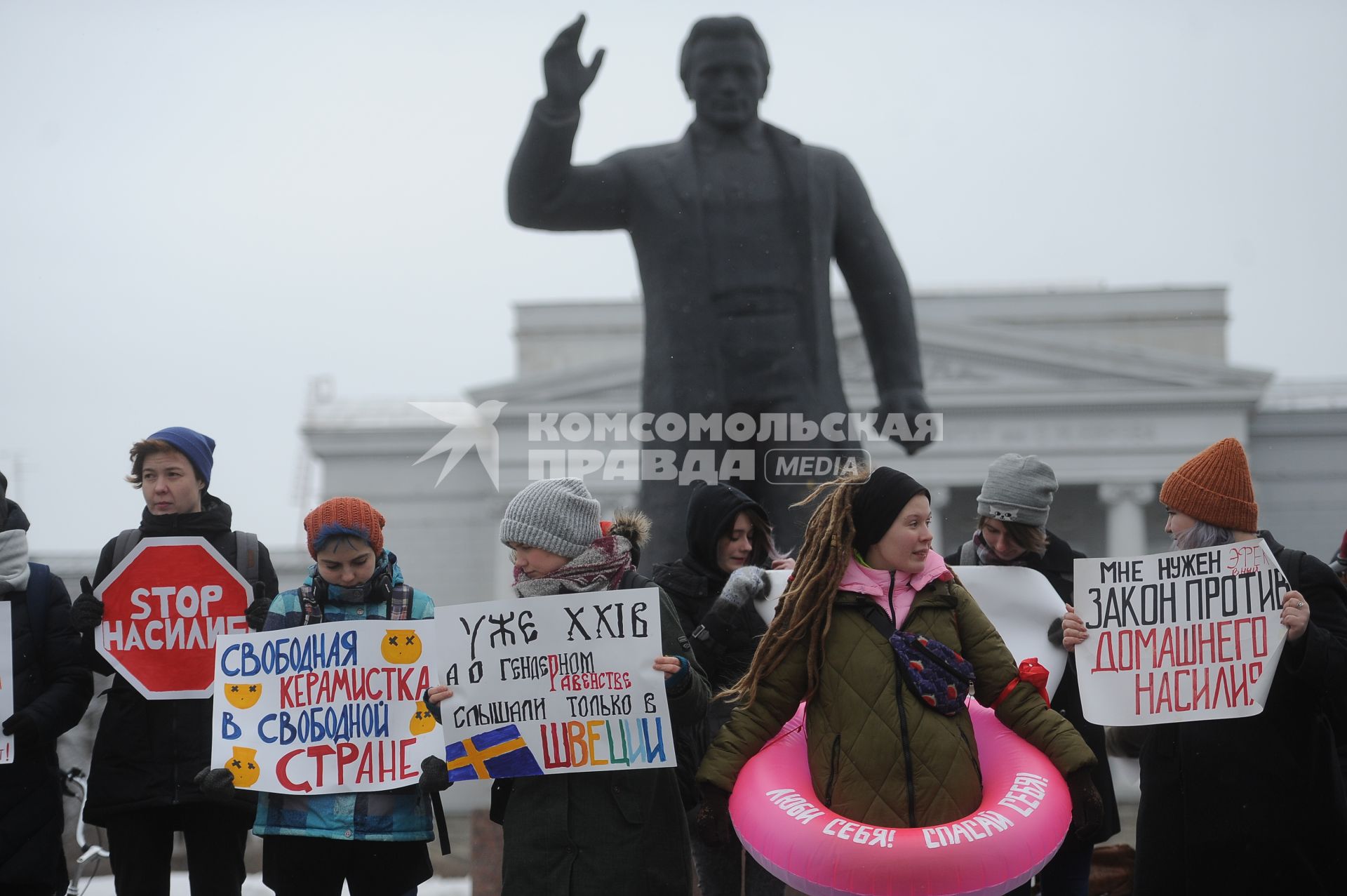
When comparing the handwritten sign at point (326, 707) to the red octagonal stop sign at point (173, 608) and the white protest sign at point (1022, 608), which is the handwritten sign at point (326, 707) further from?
the white protest sign at point (1022, 608)

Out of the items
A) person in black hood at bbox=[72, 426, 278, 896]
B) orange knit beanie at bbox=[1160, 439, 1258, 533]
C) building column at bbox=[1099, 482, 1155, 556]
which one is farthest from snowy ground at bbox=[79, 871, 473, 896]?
building column at bbox=[1099, 482, 1155, 556]

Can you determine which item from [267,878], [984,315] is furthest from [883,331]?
[984,315]

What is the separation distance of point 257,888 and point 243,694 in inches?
121

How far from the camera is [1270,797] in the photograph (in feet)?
12.0

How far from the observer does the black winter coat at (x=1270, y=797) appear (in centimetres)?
364

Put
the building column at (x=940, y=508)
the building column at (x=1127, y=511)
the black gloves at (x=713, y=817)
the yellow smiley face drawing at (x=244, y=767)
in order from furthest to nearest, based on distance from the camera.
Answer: the building column at (x=1127, y=511)
the building column at (x=940, y=508)
the yellow smiley face drawing at (x=244, y=767)
the black gloves at (x=713, y=817)

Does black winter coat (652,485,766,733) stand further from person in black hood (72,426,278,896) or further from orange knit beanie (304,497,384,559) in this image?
person in black hood (72,426,278,896)

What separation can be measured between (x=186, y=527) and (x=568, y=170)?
2171 millimetres

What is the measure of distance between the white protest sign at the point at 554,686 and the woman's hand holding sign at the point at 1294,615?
4.69ft

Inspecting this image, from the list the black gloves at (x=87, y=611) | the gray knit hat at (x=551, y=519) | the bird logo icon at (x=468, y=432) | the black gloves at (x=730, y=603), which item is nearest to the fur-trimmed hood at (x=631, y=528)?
the black gloves at (x=730, y=603)

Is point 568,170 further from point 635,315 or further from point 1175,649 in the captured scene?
point 635,315

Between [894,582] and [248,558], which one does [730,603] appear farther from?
[248,558]

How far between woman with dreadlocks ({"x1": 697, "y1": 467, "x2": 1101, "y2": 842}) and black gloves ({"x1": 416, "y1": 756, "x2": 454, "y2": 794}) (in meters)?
0.64

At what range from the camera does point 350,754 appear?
3875 mm
